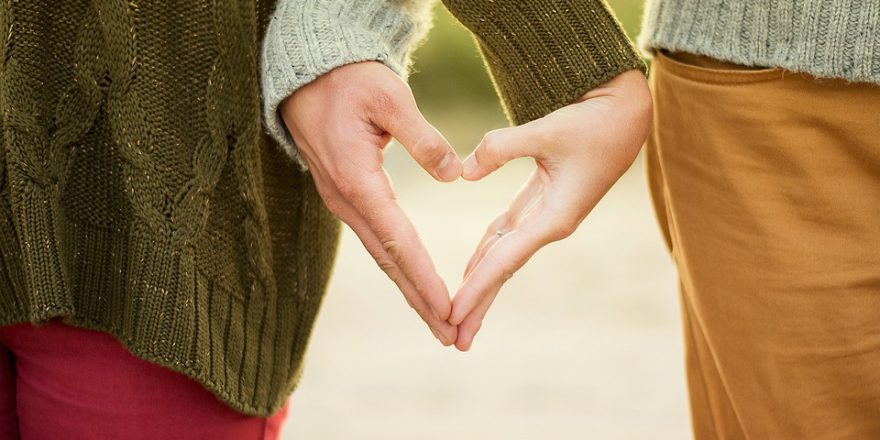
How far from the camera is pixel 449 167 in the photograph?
110 cm

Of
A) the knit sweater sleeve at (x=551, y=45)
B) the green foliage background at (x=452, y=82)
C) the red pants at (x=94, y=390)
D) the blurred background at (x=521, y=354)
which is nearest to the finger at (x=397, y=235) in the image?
the knit sweater sleeve at (x=551, y=45)

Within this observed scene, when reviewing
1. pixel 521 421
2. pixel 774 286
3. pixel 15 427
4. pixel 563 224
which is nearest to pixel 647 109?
pixel 563 224

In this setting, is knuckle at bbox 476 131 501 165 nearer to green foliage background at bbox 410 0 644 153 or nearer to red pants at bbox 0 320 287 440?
red pants at bbox 0 320 287 440

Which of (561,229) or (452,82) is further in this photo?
(452,82)

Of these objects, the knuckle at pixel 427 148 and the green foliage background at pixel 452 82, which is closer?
the knuckle at pixel 427 148

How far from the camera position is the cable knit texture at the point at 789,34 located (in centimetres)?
114

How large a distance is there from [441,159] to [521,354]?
9.16ft

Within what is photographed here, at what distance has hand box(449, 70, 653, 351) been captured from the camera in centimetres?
108

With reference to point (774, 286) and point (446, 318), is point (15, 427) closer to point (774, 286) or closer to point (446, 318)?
point (446, 318)

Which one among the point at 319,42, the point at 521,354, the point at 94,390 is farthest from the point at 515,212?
the point at 521,354

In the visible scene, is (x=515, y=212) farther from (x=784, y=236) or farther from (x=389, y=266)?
(x=784, y=236)

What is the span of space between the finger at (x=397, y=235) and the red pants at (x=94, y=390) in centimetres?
32

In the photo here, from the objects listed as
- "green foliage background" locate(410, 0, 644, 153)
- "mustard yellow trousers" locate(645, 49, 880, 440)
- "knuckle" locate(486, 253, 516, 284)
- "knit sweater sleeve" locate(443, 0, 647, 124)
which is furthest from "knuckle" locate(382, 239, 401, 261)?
"green foliage background" locate(410, 0, 644, 153)

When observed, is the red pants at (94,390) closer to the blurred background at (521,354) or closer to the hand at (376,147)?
the hand at (376,147)
